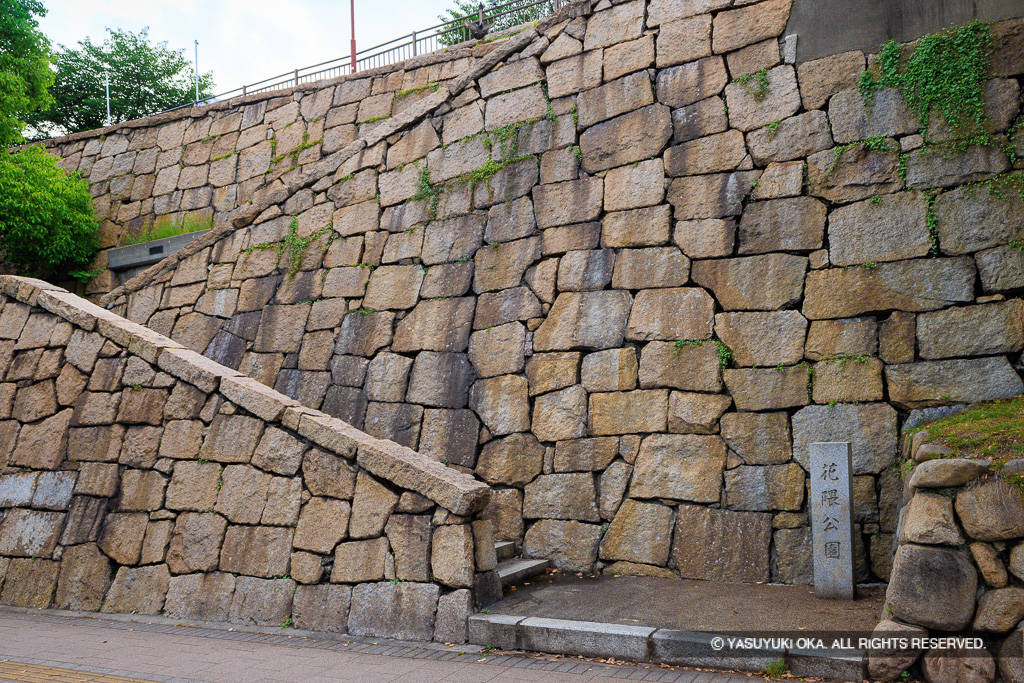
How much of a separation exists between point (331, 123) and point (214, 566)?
8.55 metres

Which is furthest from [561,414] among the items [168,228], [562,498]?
[168,228]

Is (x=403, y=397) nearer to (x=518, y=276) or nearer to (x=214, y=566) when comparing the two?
(x=518, y=276)

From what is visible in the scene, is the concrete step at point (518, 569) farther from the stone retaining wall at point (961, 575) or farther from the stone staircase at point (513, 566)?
the stone retaining wall at point (961, 575)

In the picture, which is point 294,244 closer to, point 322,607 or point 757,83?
point 322,607

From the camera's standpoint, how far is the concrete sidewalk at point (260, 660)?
4.70 meters

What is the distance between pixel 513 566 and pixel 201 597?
8.88 feet

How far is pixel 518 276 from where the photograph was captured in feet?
26.0

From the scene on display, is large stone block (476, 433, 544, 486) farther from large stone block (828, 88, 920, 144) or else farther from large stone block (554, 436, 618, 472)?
large stone block (828, 88, 920, 144)

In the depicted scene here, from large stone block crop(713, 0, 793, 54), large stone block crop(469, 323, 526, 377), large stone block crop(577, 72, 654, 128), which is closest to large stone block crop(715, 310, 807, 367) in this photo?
large stone block crop(469, 323, 526, 377)

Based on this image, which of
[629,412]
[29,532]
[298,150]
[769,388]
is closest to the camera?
[769,388]

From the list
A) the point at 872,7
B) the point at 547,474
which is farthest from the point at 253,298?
the point at 872,7

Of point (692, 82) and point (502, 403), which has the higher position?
point (692, 82)

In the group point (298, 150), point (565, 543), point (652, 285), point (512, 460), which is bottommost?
point (565, 543)

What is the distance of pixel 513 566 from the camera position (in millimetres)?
6598
